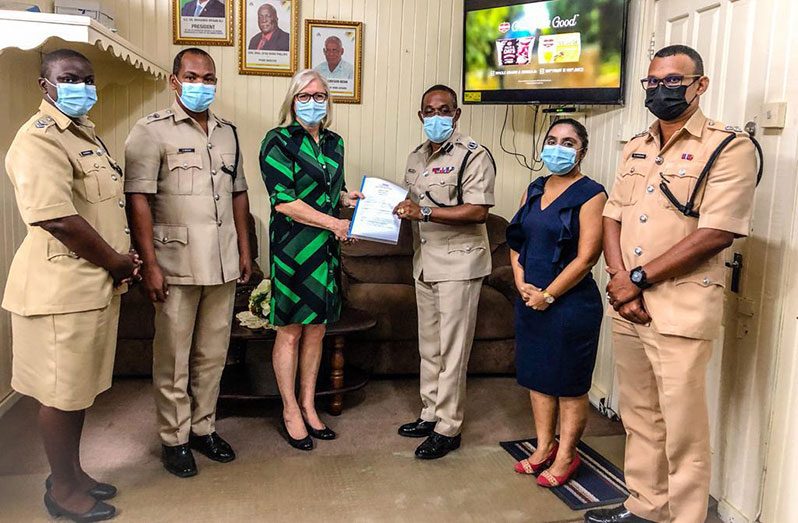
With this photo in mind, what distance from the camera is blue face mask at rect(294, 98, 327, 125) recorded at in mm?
2566

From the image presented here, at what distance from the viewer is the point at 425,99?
8.71 ft

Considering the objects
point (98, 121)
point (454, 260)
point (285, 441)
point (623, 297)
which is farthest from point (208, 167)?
point (98, 121)

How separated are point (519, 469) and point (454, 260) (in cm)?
86

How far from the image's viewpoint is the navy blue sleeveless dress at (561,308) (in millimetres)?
2332

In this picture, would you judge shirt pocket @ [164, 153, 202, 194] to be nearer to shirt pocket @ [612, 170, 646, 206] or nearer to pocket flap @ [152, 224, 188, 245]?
pocket flap @ [152, 224, 188, 245]

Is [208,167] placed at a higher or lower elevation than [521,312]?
higher

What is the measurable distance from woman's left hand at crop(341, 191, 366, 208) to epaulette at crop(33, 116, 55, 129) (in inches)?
43.6

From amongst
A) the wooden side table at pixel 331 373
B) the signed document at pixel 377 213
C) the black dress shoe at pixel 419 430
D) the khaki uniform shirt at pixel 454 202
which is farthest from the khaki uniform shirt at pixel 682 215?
the wooden side table at pixel 331 373

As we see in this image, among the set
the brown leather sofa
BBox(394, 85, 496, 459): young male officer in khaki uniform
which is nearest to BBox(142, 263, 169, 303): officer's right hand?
BBox(394, 85, 496, 459): young male officer in khaki uniform

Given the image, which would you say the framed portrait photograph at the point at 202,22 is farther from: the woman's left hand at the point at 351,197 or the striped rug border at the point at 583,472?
the striped rug border at the point at 583,472

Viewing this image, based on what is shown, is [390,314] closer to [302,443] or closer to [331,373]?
[331,373]

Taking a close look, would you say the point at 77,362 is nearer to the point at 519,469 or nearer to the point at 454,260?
the point at 454,260

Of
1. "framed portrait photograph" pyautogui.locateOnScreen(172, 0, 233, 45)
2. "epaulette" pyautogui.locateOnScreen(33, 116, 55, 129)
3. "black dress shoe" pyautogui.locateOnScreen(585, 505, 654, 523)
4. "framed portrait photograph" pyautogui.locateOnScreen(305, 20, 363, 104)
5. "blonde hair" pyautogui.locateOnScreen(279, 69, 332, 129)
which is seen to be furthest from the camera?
"framed portrait photograph" pyautogui.locateOnScreen(305, 20, 363, 104)

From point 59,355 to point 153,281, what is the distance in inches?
16.2
